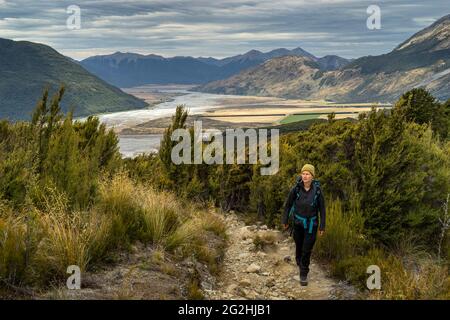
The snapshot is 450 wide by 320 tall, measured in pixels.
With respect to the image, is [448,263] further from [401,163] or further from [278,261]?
[278,261]

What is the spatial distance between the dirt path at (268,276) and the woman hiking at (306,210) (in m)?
0.33

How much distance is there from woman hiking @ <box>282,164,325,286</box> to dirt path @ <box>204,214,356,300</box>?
33 centimetres

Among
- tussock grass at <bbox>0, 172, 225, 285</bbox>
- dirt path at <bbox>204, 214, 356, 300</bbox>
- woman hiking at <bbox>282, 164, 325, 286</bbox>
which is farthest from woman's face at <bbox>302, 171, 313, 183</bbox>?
tussock grass at <bbox>0, 172, 225, 285</bbox>

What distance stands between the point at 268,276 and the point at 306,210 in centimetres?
156

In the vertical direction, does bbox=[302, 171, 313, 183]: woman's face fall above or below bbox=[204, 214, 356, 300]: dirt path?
above

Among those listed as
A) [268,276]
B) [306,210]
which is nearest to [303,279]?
[268,276]

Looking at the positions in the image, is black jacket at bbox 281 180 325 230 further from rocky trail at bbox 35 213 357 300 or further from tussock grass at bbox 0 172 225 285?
tussock grass at bbox 0 172 225 285

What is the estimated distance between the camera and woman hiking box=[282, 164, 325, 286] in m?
6.75

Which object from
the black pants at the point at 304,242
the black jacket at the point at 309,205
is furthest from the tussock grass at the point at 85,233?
the black jacket at the point at 309,205

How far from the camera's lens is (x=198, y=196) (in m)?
15.7

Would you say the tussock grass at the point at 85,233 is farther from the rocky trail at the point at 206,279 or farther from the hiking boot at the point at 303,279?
the hiking boot at the point at 303,279

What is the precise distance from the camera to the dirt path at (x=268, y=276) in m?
6.37
